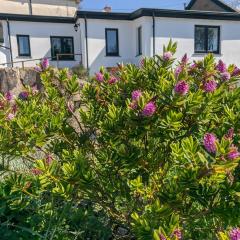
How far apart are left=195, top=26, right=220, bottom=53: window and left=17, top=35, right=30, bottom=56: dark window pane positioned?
9623mm

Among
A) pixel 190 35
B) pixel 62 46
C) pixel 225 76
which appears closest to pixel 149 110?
pixel 225 76

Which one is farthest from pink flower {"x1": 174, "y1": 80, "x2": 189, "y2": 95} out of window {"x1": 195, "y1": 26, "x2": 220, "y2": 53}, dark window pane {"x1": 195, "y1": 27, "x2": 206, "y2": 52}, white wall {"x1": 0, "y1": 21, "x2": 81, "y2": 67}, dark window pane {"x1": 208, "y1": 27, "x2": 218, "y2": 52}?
dark window pane {"x1": 208, "y1": 27, "x2": 218, "y2": 52}

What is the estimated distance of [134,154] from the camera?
189 centimetres

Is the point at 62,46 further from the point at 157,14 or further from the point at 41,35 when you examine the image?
the point at 157,14

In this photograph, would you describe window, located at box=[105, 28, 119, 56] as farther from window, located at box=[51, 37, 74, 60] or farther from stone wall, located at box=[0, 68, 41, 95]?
stone wall, located at box=[0, 68, 41, 95]

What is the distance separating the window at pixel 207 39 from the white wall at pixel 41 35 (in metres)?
6.84

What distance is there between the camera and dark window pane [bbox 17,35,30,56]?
19.3 m

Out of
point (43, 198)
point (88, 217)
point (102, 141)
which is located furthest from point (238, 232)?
point (43, 198)

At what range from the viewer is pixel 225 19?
62.8 ft

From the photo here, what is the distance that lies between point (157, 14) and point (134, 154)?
16.8 m

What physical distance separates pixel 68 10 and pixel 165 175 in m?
28.6

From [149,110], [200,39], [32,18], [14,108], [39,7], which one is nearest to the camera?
[149,110]

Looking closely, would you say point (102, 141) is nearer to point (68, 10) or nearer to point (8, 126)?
point (8, 126)

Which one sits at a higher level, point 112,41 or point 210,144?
point 112,41
